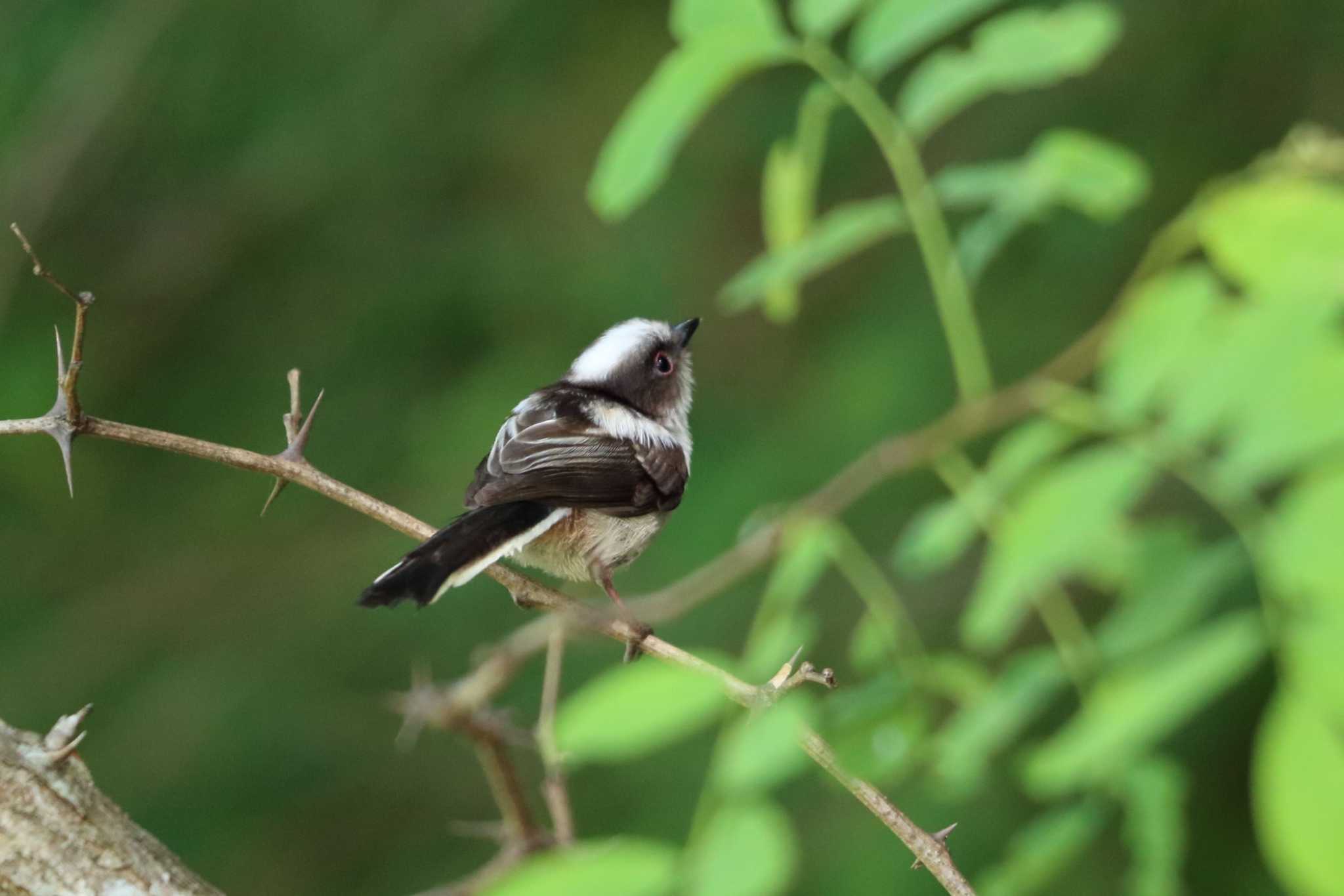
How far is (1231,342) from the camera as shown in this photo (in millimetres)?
1416

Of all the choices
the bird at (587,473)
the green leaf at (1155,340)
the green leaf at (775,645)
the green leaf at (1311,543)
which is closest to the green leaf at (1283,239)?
the green leaf at (1155,340)

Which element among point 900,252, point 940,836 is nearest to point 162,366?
point 900,252

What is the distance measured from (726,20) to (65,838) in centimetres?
143

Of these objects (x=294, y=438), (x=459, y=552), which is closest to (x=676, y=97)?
(x=294, y=438)

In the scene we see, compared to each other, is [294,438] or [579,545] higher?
[294,438]

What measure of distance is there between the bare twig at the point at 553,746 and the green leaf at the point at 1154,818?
0.56 meters

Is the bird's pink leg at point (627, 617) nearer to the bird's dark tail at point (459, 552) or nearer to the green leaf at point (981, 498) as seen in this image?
the bird's dark tail at point (459, 552)

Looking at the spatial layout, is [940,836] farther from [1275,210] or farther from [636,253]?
[636,253]

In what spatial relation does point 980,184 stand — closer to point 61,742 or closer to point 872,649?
point 872,649

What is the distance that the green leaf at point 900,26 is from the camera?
5.93 ft

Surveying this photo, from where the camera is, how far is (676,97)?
1858mm

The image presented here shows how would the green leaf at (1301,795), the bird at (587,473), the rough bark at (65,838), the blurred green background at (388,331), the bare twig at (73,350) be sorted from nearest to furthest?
the green leaf at (1301,795)
the rough bark at (65,838)
the bare twig at (73,350)
the bird at (587,473)
the blurred green background at (388,331)

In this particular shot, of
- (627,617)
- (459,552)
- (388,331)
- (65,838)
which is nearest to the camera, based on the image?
(627,617)

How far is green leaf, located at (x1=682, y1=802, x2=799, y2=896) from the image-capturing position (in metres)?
1.21
